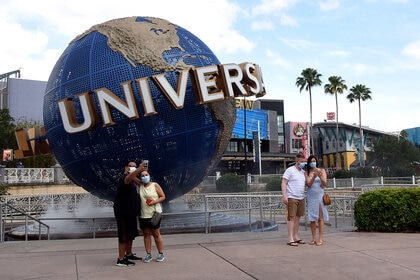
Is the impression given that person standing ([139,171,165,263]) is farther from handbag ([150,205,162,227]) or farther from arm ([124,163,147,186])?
Answer: arm ([124,163,147,186])

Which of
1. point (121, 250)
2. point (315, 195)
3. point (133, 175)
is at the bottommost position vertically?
point (121, 250)

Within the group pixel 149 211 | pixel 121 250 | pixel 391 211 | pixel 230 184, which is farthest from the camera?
pixel 230 184

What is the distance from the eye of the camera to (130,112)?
932 cm

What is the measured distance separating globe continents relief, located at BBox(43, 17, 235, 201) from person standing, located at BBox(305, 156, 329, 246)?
338cm

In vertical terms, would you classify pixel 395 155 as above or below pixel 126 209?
above

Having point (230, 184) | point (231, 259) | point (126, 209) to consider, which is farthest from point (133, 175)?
point (230, 184)

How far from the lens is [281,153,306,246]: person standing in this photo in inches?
293

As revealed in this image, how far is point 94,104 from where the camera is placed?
31.4 feet

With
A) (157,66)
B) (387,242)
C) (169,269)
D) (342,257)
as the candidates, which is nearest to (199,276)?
(169,269)

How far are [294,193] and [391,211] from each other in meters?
2.86

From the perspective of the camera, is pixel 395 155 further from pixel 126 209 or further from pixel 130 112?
pixel 126 209

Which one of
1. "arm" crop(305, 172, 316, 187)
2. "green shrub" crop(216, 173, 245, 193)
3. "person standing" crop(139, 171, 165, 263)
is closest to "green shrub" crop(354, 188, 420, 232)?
"arm" crop(305, 172, 316, 187)

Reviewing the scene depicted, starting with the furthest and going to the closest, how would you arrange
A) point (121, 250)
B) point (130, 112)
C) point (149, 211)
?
point (130, 112), point (149, 211), point (121, 250)

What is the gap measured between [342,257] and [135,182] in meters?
3.24
